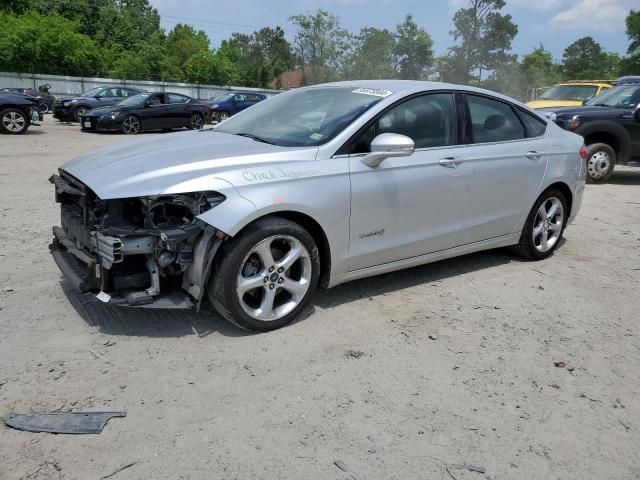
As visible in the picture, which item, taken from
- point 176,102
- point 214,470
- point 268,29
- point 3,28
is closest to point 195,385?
point 214,470

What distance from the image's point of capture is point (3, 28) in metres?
42.0

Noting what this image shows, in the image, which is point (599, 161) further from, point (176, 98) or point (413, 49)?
point (413, 49)

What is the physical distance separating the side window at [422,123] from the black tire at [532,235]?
1.34 metres

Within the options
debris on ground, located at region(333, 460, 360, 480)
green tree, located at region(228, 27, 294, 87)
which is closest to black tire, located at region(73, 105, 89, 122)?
debris on ground, located at region(333, 460, 360, 480)

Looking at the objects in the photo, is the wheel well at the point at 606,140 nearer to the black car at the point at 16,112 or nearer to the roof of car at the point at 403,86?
the roof of car at the point at 403,86

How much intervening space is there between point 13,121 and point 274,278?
1505 centimetres

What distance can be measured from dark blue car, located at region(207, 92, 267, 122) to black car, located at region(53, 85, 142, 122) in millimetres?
3226

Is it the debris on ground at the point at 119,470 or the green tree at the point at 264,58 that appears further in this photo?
the green tree at the point at 264,58

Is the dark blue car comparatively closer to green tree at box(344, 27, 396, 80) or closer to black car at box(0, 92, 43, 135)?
black car at box(0, 92, 43, 135)

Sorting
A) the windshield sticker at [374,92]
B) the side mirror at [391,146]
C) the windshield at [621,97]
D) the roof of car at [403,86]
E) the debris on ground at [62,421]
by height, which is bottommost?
the debris on ground at [62,421]

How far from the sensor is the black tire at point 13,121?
15.8 meters

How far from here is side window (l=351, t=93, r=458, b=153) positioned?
170 inches

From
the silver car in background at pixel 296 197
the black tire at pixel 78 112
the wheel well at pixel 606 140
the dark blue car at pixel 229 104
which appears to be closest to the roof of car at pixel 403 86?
the silver car in background at pixel 296 197

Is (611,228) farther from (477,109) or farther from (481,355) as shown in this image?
(481,355)
